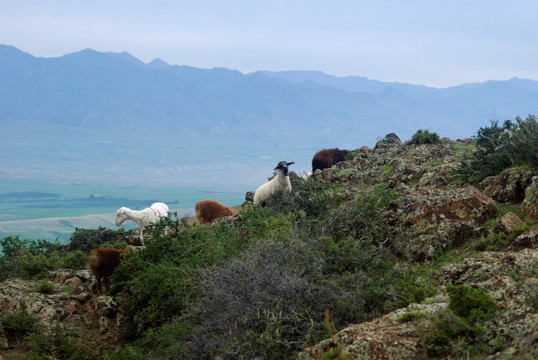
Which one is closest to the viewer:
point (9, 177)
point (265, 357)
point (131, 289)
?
point (265, 357)

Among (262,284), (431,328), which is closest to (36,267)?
(262,284)

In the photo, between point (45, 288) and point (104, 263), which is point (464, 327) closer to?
point (104, 263)

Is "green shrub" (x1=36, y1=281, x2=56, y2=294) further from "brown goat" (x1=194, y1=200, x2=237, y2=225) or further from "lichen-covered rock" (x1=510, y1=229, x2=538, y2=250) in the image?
"lichen-covered rock" (x1=510, y1=229, x2=538, y2=250)

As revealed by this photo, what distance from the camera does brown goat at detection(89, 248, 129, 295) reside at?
1005 cm

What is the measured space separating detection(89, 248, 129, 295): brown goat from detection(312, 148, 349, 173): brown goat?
1100 centimetres

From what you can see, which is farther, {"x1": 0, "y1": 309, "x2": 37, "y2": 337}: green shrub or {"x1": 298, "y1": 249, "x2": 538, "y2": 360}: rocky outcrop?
{"x1": 0, "y1": 309, "x2": 37, "y2": 337}: green shrub

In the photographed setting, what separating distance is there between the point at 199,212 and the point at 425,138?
698 cm

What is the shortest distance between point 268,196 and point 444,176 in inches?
167

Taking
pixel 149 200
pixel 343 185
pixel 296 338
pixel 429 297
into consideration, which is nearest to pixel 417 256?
pixel 429 297

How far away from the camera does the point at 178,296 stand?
8.41 metres

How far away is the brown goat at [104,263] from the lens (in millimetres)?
10055

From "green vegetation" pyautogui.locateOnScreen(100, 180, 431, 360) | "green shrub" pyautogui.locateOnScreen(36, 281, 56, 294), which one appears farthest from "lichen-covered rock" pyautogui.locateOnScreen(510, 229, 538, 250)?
"green shrub" pyautogui.locateOnScreen(36, 281, 56, 294)

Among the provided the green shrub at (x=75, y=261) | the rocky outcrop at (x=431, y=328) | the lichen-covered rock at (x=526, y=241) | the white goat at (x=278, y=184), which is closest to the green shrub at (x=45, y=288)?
the green shrub at (x=75, y=261)

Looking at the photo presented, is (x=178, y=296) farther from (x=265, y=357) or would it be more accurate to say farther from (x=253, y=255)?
(x=265, y=357)
